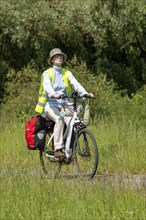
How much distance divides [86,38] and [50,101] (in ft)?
60.2

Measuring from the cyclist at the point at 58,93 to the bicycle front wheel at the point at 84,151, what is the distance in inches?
A: 12.3

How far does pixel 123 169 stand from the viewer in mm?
11469

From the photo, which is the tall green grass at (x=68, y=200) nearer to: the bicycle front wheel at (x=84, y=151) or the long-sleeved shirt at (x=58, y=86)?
the bicycle front wheel at (x=84, y=151)

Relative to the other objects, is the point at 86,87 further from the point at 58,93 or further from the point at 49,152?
the point at 58,93

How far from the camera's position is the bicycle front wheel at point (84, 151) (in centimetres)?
1067

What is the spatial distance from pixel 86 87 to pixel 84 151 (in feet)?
36.6

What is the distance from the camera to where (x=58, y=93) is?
1105 cm

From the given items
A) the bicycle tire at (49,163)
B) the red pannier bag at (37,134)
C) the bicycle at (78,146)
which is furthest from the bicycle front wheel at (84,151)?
the red pannier bag at (37,134)

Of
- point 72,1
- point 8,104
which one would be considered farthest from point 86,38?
point 8,104

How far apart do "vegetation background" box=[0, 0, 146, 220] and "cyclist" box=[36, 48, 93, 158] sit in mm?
793

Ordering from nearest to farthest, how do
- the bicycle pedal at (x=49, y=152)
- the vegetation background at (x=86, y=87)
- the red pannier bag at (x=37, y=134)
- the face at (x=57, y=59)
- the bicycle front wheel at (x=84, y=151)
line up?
the vegetation background at (x=86, y=87) < the bicycle front wheel at (x=84, y=151) < the face at (x=57, y=59) < the bicycle pedal at (x=49, y=152) < the red pannier bag at (x=37, y=134)

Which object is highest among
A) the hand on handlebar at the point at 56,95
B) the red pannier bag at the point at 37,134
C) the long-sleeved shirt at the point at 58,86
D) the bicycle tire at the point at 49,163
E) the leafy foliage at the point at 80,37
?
the leafy foliage at the point at 80,37

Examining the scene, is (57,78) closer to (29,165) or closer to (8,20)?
(29,165)

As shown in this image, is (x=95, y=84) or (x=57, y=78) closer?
(x=57, y=78)
